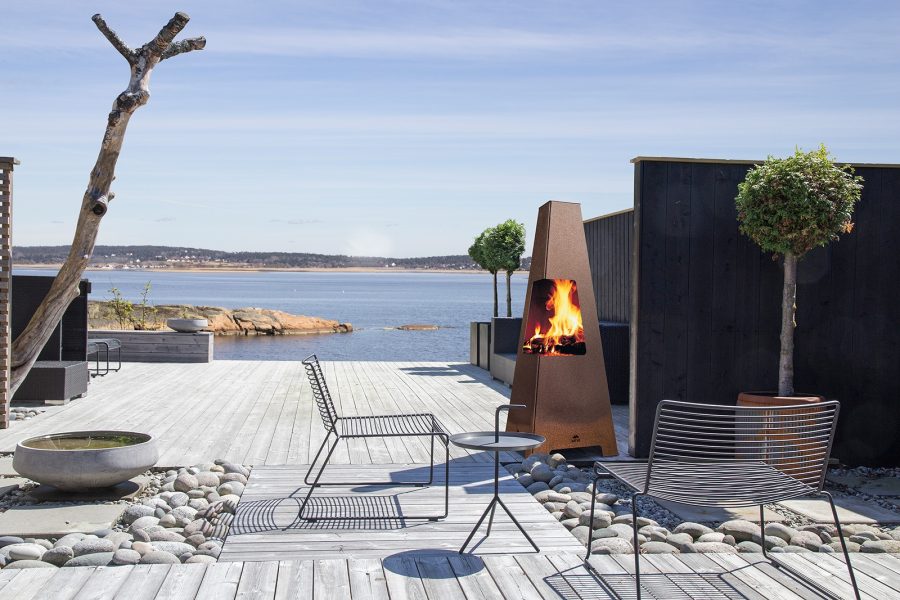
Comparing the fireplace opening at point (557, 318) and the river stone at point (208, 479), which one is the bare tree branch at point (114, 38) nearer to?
the river stone at point (208, 479)

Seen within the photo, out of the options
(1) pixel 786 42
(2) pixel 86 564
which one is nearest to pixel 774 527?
(2) pixel 86 564

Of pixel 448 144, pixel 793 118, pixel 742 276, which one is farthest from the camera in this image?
pixel 448 144

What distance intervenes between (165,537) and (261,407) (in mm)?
4237

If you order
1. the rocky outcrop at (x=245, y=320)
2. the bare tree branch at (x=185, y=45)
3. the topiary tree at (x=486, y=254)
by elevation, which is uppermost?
the bare tree branch at (x=185, y=45)

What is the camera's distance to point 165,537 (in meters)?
3.92

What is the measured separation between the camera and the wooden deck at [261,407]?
6.05m

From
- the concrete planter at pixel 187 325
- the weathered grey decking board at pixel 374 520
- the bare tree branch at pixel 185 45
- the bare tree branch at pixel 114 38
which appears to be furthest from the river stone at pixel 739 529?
the concrete planter at pixel 187 325

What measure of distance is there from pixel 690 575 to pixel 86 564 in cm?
247

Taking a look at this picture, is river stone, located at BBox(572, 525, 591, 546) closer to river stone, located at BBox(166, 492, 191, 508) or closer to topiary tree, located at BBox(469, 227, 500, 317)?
river stone, located at BBox(166, 492, 191, 508)

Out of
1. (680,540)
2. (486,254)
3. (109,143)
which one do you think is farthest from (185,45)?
(486,254)

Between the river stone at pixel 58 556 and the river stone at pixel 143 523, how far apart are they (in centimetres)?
39

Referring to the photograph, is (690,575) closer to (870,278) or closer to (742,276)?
(742,276)

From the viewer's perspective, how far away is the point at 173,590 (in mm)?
3174

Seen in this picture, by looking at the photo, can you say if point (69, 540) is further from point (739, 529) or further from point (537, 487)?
point (739, 529)
